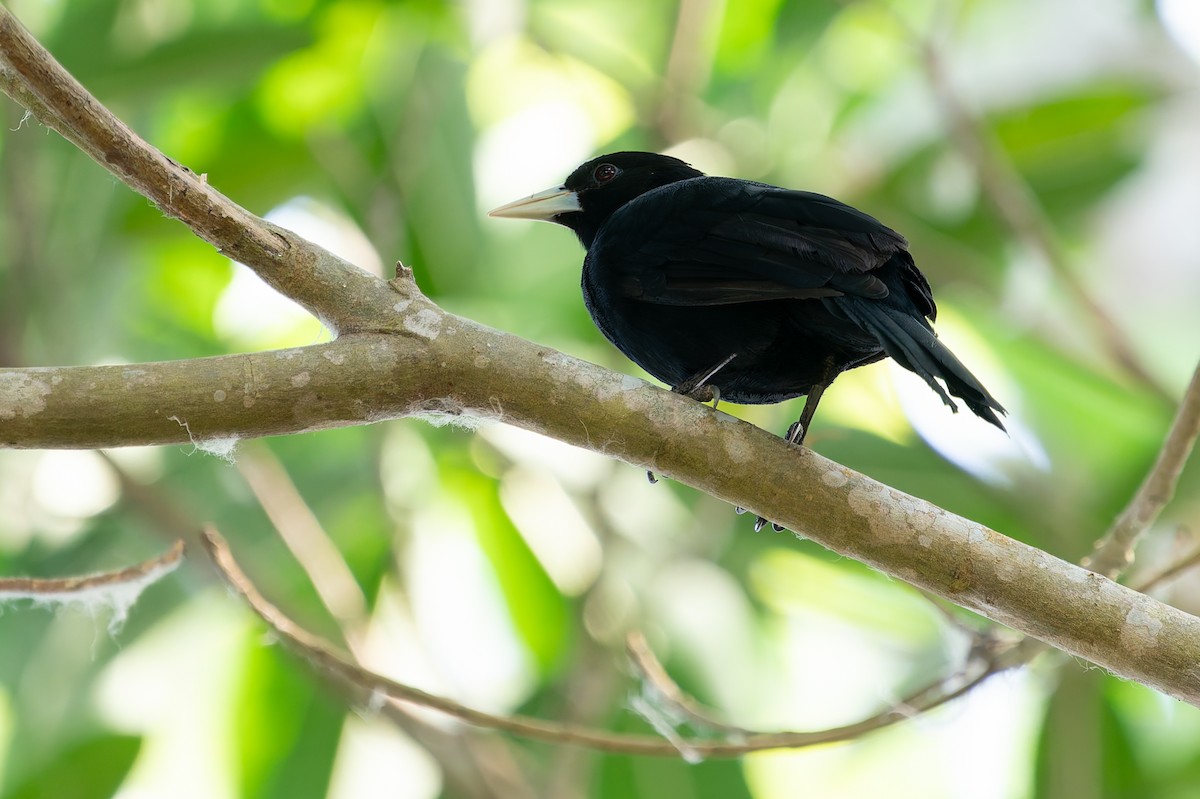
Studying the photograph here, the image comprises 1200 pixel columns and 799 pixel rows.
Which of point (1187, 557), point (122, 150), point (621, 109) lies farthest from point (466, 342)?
point (621, 109)

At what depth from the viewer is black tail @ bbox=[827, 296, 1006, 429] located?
2.30 meters

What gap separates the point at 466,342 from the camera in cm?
241

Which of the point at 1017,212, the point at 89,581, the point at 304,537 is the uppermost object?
the point at 1017,212

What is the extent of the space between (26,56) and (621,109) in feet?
13.5

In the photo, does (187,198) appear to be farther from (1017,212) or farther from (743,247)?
(1017,212)

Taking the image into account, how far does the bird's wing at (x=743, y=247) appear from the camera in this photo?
2.61 m

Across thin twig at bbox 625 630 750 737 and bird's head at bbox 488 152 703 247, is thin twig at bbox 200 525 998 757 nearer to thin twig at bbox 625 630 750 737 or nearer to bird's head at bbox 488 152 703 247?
thin twig at bbox 625 630 750 737

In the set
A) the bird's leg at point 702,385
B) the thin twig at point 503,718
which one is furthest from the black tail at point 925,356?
the thin twig at point 503,718

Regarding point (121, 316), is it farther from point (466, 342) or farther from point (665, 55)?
point (466, 342)

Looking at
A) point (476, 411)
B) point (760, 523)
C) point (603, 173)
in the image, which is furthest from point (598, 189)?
point (476, 411)

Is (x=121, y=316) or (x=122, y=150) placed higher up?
(x=121, y=316)

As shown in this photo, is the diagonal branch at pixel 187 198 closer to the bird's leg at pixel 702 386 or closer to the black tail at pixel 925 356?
the bird's leg at pixel 702 386

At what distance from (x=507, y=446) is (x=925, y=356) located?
10.9 feet

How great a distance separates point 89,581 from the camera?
2.70 metres
